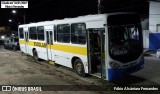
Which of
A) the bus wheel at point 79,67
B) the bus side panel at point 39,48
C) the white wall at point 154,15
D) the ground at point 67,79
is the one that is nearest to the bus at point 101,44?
the bus wheel at point 79,67

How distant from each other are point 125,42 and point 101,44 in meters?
1.01

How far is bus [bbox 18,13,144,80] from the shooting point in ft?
31.2

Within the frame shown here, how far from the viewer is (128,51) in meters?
9.95

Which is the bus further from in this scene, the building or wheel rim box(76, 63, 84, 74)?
the building

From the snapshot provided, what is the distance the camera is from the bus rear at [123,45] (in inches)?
372

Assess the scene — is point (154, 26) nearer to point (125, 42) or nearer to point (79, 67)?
point (79, 67)

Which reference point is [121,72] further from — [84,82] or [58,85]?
[58,85]

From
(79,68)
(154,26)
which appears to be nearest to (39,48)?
(79,68)

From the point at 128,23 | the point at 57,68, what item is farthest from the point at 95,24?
the point at 57,68

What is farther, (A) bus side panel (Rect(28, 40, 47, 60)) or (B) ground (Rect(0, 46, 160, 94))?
(A) bus side panel (Rect(28, 40, 47, 60))

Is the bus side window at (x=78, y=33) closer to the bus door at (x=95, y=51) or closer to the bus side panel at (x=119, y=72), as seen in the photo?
the bus door at (x=95, y=51)

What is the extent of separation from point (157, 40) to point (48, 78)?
13.1 meters

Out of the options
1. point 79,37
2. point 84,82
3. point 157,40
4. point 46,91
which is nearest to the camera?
point 46,91

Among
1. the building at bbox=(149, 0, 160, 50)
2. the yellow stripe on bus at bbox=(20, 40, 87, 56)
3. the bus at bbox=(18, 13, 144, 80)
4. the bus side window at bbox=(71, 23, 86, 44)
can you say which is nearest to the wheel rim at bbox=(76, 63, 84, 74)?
the bus at bbox=(18, 13, 144, 80)
